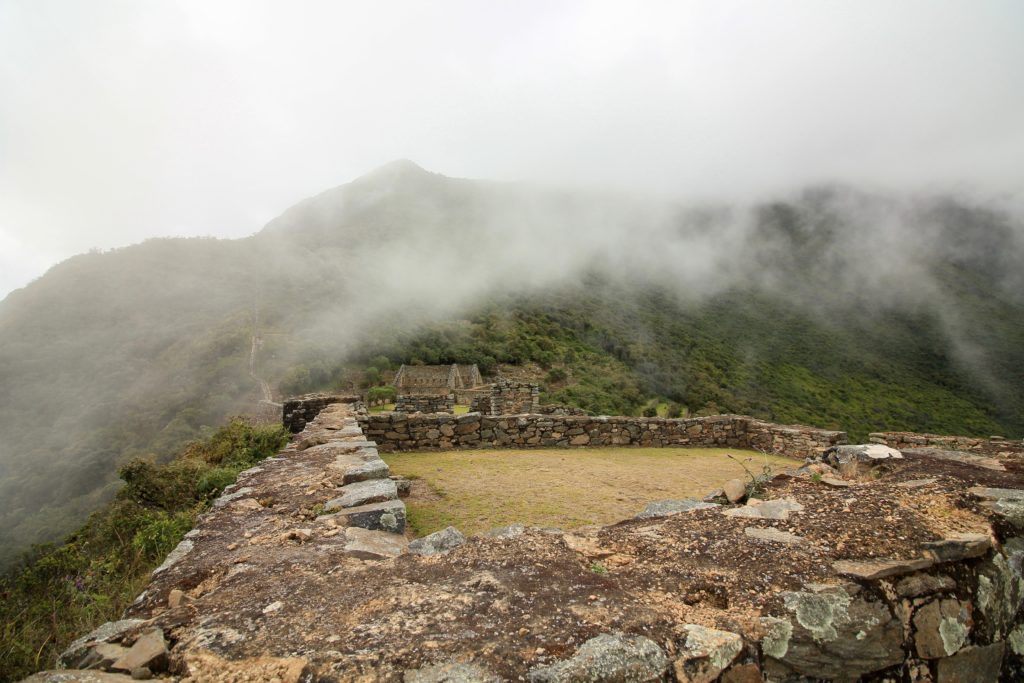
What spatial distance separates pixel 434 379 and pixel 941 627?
4260 centimetres

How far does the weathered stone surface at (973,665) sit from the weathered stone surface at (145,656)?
3.47 metres

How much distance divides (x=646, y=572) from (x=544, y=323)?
2579 inches

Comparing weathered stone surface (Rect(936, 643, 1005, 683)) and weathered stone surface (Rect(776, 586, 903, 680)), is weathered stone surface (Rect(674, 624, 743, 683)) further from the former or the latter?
weathered stone surface (Rect(936, 643, 1005, 683))

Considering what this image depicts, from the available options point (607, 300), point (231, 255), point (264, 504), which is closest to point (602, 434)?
point (264, 504)

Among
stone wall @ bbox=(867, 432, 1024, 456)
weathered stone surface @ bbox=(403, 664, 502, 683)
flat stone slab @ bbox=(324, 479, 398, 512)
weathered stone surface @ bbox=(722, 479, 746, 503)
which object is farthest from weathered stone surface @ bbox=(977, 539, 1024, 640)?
stone wall @ bbox=(867, 432, 1024, 456)

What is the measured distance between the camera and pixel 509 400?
14977 mm

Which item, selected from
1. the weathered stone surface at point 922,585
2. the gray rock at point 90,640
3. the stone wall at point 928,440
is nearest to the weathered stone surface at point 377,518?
the gray rock at point 90,640

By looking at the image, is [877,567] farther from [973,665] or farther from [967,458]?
[967,458]

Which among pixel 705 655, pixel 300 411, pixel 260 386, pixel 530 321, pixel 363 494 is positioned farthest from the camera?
pixel 530 321

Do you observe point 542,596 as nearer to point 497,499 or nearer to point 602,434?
point 497,499

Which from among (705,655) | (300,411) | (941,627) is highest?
(705,655)

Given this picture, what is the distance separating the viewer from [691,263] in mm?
85062

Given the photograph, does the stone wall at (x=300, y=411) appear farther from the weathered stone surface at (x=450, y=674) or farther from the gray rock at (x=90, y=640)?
the weathered stone surface at (x=450, y=674)

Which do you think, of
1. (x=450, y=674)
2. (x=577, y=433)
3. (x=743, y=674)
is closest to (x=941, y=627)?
(x=743, y=674)
